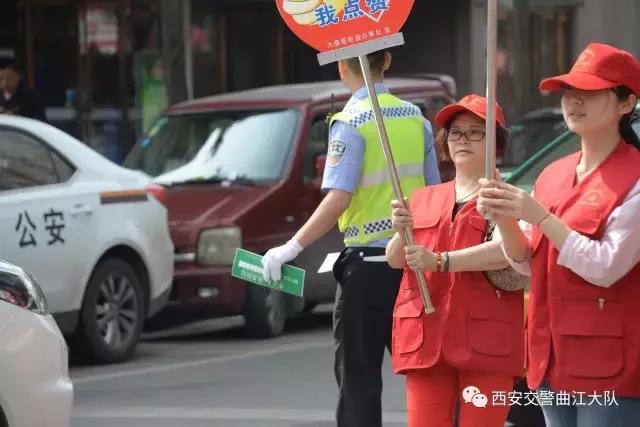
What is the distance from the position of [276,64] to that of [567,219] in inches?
800

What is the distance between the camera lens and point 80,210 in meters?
10.7

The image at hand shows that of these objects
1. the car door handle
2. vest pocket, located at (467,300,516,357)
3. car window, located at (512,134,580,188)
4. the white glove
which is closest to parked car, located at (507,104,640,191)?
car window, located at (512,134,580,188)

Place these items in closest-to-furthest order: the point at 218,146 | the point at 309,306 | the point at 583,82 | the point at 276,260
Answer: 1. the point at 583,82
2. the point at 276,260
3. the point at 218,146
4. the point at 309,306

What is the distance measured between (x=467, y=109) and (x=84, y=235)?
578 cm

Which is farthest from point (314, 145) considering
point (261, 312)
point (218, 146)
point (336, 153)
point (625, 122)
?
point (625, 122)

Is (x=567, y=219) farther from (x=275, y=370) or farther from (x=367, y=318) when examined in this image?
(x=275, y=370)

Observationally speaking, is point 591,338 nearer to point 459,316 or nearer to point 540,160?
point 459,316

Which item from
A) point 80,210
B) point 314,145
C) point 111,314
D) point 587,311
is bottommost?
point 111,314

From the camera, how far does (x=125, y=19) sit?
22.0 meters

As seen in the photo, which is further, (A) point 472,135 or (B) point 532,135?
(B) point 532,135

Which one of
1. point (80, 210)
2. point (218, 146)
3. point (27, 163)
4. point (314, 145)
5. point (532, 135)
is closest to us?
point (27, 163)

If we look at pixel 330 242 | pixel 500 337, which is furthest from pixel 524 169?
pixel 500 337

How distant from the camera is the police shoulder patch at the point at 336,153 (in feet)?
20.9

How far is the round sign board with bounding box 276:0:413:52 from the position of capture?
5414 millimetres
